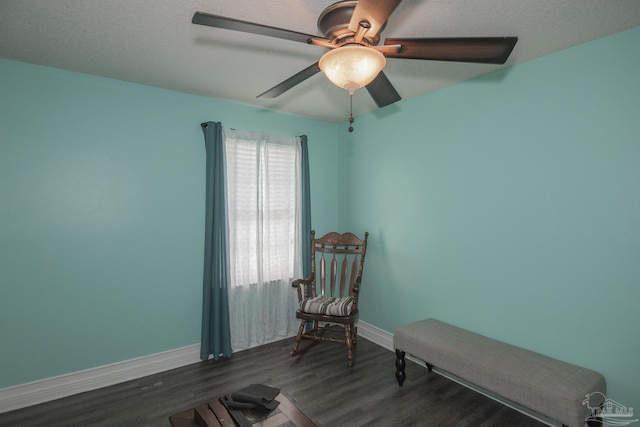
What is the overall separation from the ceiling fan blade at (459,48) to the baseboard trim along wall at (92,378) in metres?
3.09

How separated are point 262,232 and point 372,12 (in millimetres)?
2586

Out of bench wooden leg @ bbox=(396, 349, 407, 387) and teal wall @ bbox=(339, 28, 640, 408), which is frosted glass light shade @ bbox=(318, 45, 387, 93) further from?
bench wooden leg @ bbox=(396, 349, 407, 387)

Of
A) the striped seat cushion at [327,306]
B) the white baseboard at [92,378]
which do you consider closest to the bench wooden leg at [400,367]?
the striped seat cushion at [327,306]

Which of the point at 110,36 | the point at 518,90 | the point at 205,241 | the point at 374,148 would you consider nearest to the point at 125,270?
the point at 205,241

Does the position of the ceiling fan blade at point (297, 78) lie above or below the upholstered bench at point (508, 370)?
above

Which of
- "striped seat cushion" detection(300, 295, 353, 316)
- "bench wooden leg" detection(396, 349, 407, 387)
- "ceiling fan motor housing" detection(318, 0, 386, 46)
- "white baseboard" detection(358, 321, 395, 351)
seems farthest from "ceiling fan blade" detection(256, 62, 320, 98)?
"white baseboard" detection(358, 321, 395, 351)

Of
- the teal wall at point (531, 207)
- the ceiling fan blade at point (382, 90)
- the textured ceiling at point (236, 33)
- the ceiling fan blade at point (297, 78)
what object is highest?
the textured ceiling at point (236, 33)

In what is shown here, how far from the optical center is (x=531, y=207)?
2.24 metres

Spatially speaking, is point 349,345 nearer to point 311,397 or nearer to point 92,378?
point 311,397

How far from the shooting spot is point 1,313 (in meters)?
2.25

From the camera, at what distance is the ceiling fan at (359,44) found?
1227 millimetres

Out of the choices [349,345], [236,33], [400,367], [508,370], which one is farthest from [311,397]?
[236,33]

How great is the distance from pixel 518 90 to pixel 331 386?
2.80 metres

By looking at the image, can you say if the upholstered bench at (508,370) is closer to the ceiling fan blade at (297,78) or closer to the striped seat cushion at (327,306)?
the striped seat cushion at (327,306)
